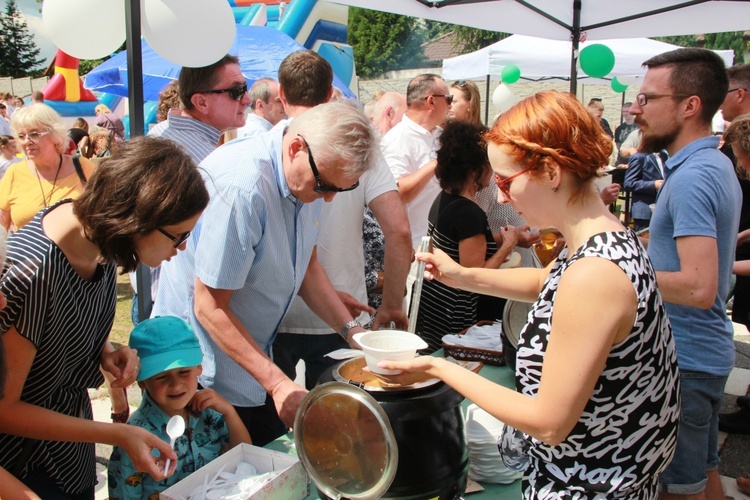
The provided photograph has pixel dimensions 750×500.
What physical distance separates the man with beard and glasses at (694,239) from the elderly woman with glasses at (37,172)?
3.40m

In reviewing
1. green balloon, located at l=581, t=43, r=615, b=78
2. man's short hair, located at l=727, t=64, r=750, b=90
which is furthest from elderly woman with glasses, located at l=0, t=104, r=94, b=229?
green balloon, located at l=581, t=43, r=615, b=78

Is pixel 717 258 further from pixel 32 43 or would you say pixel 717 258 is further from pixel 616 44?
pixel 32 43

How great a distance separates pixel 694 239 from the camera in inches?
74.0

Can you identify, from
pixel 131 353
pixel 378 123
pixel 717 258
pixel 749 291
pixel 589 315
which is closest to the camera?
pixel 589 315

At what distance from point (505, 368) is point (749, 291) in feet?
6.32

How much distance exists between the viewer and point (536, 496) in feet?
4.33

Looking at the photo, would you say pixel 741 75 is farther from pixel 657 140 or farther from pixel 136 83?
pixel 136 83

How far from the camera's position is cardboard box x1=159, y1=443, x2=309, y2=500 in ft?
4.53

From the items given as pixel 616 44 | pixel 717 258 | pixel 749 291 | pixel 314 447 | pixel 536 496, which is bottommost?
pixel 749 291

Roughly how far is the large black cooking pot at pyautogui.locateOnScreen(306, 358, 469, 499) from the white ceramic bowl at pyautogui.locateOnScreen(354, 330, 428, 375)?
2.4 inches

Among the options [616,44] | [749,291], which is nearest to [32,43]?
[616,44]

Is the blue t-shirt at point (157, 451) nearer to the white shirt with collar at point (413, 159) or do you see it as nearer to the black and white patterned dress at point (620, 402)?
the black and white patterned dress at point (620, 402)

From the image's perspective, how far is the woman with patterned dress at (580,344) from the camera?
3.65ft

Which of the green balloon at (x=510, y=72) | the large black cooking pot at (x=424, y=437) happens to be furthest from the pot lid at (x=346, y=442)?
the green balloon at (x=510, y=72)
